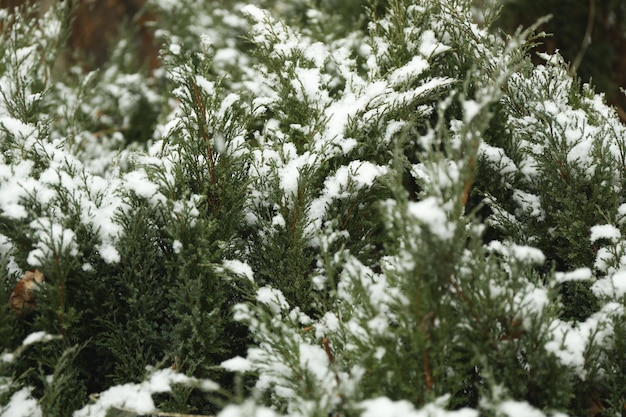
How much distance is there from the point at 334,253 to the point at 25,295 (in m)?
1.09

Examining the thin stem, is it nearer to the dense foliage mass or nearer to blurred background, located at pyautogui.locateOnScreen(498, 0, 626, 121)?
blurred background, located at pyautogui.locateOnScreen(498, 0, 626, 121)

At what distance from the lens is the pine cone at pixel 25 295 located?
170 cm

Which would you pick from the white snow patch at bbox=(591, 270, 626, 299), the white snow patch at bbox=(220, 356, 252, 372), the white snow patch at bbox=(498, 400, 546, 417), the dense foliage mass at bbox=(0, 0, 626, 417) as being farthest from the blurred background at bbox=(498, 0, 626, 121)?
the white snow patch at bbox=(220, 356, 252, 372)

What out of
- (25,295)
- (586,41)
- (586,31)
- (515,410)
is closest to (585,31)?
(586,31)

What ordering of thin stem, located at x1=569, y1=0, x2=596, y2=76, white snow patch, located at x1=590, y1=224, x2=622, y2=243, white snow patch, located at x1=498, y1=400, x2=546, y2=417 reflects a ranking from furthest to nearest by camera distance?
1. thin stem, located at x1=569, y1=0, x2=596, y2=76
2. white snow patch, located at x1=590, y1=224, x2=622, y2=243
3. white snow patch, located at x1=498, y1=400, x2=546, y2=417

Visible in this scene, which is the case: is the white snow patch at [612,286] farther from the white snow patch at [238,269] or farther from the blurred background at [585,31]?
the blurred background at [585,31]

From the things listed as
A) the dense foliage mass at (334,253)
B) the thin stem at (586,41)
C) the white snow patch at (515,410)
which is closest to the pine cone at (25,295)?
the dense foliage mass at (334,253)

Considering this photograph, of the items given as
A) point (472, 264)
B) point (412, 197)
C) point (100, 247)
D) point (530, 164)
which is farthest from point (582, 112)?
point (100, 247)

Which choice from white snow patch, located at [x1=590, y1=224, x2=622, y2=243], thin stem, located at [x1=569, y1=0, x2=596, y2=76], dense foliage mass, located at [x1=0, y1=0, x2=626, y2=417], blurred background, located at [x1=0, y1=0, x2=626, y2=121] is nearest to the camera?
dense foliage mass, located at [x1=0, y1=0, x2=626, y2=417]

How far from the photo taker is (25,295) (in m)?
1.71

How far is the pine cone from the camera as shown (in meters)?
1.70

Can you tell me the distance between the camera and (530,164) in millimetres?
2133

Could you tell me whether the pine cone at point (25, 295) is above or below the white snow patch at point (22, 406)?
above

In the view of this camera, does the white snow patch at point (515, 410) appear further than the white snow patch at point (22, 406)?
No
